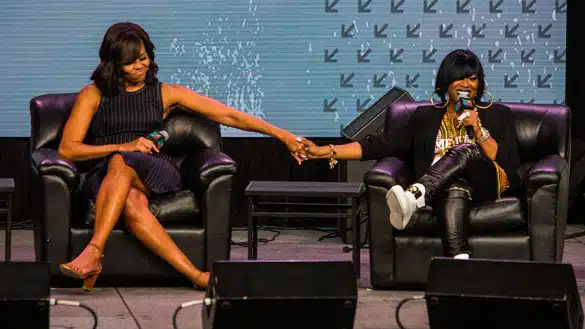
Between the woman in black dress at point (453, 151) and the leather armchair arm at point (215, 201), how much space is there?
0.46 m

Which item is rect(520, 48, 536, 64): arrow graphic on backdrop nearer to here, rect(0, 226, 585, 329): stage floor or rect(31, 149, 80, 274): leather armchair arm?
rect(0, 226, 585, 329): stage floor

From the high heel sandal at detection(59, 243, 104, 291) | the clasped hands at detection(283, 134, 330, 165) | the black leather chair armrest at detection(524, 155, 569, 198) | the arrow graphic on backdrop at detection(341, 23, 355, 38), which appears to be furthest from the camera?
the arrow graphic on backdrop at detection(341, 23, 355, 38)

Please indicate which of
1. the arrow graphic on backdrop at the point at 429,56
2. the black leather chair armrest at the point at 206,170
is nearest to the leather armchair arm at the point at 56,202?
the black leather chair armrest at the point at 206,170

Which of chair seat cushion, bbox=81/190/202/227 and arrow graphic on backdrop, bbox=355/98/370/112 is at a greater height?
arrow graphic on backdrop, bbox=355/98/370/112

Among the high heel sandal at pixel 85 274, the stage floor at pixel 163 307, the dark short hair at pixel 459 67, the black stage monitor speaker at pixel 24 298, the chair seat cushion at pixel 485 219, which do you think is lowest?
the stage floor at pixel 163 307

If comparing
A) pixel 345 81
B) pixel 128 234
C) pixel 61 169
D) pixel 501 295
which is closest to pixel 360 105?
pixel 345 81

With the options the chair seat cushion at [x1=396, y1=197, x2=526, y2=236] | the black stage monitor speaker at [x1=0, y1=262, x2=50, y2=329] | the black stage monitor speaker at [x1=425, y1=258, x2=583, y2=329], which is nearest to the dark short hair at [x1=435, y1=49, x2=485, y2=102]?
the chair seat cushion at [x1=396, y1=197, x2=526, y2=236]

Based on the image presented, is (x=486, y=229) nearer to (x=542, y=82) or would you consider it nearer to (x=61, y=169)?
(x=61, y=169)

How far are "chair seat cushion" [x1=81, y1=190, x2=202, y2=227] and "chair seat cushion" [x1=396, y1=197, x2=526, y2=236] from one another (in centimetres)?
93

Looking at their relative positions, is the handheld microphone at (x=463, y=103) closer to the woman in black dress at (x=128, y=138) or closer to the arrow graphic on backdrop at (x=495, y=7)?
the woman in black dress at (x=128, y=138)

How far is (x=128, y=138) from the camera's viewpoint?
16.4 ft

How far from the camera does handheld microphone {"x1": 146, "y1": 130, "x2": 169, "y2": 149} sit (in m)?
4.89

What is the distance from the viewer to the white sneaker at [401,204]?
452 cm

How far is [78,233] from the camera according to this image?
15.7 feet
